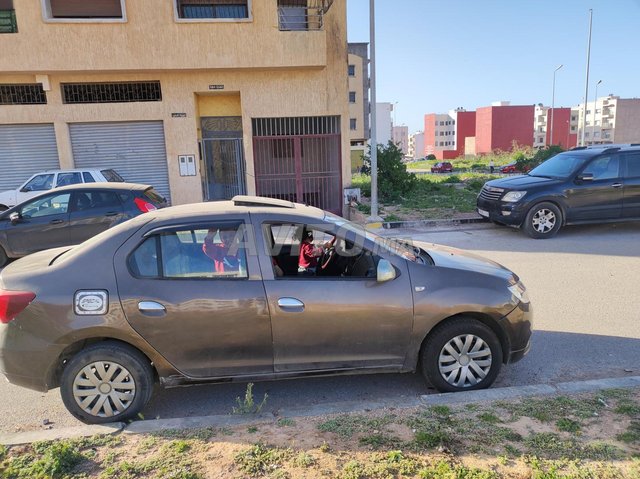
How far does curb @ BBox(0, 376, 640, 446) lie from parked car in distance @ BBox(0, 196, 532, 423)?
18 cm

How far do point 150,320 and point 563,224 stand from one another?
368 inches

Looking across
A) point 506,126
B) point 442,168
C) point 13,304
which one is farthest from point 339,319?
point 506,126

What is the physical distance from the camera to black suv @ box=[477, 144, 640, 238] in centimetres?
989

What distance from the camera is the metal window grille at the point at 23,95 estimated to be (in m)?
14.0

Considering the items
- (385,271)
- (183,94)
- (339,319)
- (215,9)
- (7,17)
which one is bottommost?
(339,319)

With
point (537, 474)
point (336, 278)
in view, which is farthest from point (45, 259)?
point (537, 474)

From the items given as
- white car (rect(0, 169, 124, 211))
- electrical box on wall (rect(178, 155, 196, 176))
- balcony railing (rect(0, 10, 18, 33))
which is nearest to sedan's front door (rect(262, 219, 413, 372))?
white car (rect(0, 169, 124, 211))

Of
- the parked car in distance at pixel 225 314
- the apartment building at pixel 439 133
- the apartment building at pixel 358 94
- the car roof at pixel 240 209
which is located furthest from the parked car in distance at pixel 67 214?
the apartment building at pixel 439 133

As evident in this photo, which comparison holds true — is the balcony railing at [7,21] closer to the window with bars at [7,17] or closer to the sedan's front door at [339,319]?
the window with bars at [7,17]

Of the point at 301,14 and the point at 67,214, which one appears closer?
the point at 67,214

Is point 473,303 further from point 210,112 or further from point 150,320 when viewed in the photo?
point 210,112

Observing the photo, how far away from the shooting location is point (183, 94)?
46.8 ft

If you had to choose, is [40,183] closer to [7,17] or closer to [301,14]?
[7,17]

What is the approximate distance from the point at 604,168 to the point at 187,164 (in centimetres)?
1127
